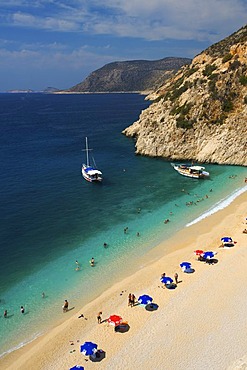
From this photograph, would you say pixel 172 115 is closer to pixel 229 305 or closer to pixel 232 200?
pixel 232 200

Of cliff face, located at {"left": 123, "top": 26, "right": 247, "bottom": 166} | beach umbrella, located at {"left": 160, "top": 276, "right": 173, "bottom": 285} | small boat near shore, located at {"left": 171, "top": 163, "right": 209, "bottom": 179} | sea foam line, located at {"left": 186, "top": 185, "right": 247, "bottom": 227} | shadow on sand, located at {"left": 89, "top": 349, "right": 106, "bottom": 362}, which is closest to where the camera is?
shadow on sand, located at {"left": 89, "top": 349, "right": 106, "bottom": 362}

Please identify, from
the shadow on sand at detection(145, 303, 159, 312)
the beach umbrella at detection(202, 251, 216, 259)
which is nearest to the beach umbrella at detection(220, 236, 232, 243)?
the beach umbrella at detection(202, 251, 216, 259)

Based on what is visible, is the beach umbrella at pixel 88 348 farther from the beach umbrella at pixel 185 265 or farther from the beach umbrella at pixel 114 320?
the beach umbrella at pixel 185 265

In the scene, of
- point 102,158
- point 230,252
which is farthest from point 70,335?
point 102,158

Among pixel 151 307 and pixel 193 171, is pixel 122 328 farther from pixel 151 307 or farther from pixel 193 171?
pixel 193 171

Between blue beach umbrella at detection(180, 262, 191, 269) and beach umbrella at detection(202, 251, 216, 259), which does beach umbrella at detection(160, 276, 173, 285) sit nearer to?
blue beach umbrella at detection(180, 262, 191, 269)

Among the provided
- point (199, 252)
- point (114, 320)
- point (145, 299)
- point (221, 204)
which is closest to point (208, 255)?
point (199, 252)

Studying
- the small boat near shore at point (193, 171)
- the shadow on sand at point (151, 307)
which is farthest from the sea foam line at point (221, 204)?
the shadow on sand at point (151, 307)

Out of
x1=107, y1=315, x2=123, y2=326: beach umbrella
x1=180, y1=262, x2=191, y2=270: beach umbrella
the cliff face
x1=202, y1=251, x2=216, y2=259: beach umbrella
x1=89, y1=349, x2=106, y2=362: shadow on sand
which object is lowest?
x1=89, y1=349, x2=106, y2=362: shadow on sand
